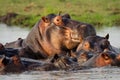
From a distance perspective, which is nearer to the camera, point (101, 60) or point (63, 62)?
point (101, 60)

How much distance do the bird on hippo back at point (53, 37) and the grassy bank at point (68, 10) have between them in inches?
616

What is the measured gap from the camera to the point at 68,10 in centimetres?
3297

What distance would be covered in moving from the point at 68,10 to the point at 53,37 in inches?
816

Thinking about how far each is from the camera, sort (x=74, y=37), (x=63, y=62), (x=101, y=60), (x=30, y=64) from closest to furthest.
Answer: (x=101, y=60) < (x=63, y=62) < (x=30, y=64) < (x=74, y=37)

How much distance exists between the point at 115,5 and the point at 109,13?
289 cm

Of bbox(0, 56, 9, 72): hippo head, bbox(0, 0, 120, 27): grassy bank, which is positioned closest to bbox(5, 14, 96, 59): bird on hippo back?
bbox(0, 56, 9, 72): hippo head

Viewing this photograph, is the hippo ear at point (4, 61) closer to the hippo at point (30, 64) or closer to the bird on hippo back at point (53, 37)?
the hippo at point (30, 64)

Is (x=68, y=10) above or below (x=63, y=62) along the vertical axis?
below

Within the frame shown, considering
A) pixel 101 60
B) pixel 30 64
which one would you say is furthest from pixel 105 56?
pixel 30 64

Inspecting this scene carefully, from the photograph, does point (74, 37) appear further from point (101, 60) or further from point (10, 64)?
point (10, 64)

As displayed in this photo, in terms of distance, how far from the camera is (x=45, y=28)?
12562 millimetres

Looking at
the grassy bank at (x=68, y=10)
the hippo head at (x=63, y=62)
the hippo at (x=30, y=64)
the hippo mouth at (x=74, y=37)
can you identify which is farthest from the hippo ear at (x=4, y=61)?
the grassy bank at (x=68, y=10)

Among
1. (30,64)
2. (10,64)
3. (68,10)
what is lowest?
(68,10)

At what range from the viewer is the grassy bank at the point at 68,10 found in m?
29.6
